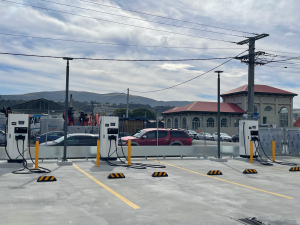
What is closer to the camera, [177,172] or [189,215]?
[189,215]

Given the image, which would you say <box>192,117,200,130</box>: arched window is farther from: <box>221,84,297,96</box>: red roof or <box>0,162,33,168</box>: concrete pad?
<box>0,162,33,168</box>: concrete pad

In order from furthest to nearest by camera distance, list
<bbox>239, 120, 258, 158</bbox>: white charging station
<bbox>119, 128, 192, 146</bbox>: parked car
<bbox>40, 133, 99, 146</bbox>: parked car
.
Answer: <bbox>119, 128, 192, 146</bbox>: parked car < <bbox>40, 133, 99, 146</bbox>: parked car < <bbox>239, 120, 258, 158</bbox>: white charging station

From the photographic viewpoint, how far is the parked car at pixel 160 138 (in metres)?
20.4

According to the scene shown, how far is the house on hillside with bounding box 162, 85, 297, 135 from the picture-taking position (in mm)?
57191

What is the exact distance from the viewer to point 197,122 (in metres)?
57.7

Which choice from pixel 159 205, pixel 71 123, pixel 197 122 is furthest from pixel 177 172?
pixel 197 122

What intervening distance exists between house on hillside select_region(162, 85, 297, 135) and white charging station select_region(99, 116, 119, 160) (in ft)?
131

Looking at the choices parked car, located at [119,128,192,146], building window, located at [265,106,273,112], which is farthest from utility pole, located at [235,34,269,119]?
building window, located at [265,106,273,112]

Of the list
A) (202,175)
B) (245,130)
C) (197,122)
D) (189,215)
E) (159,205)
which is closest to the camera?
(189,215)

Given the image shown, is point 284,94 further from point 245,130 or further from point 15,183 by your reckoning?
point 15,183

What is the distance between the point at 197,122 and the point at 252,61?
29802 millimetres

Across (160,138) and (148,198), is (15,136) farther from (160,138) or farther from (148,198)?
(160,138)

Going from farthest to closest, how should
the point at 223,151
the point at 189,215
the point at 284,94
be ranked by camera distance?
1. the point at 284,94
2. the point at 223,151
3. the point at 189,215

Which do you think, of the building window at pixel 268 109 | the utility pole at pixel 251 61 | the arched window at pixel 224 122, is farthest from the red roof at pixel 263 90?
the utility pole at pixel 251 61
